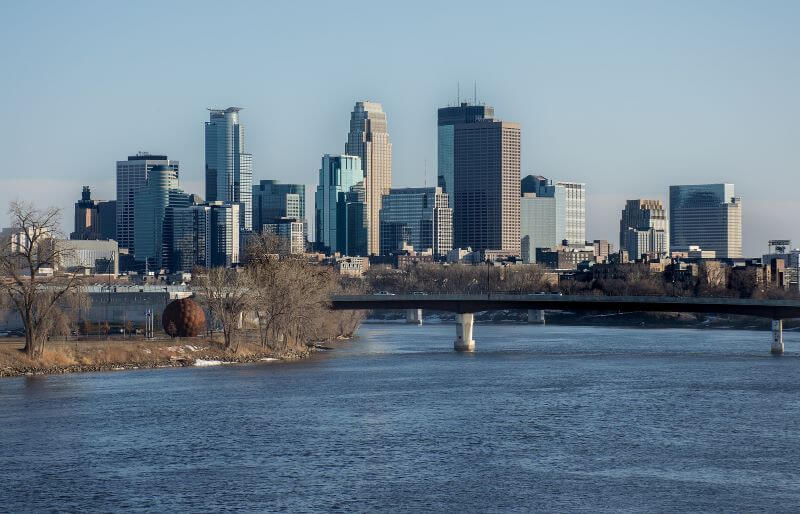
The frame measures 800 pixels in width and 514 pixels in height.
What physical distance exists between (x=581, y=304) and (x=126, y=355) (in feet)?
187

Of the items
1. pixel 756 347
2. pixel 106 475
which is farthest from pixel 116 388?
pixel 756 347

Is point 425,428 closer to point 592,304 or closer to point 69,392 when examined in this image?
→ point 69,392

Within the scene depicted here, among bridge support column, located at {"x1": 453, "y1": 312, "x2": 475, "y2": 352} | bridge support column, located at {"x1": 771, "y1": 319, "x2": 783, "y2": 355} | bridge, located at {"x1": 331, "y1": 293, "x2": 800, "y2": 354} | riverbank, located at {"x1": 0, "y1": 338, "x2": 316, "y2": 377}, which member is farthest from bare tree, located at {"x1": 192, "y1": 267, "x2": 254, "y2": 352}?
bridge support column, located at {"x1": 771, "y1": 319, "x2": 783, "y2": 355}

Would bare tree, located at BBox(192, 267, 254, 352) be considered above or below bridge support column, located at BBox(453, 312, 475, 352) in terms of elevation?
above

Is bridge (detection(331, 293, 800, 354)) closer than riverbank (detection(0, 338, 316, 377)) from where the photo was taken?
No

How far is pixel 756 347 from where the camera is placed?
155 metres

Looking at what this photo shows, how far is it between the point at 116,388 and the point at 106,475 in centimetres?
3582

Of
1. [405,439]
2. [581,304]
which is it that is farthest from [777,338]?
[405,439]

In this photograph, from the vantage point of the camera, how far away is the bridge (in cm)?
14450

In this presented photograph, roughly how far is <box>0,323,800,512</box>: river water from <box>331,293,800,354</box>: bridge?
Answer: 82.2ft

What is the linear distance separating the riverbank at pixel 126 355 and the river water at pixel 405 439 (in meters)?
3.94

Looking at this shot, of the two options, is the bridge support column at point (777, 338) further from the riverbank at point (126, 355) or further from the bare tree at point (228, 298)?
the bare tree at point (228, 298)

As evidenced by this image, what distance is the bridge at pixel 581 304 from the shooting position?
5689 inches

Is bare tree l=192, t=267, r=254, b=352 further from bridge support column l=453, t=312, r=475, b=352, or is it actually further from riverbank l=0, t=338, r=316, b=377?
bridge support column l=453, t=312, r=475, b=352
